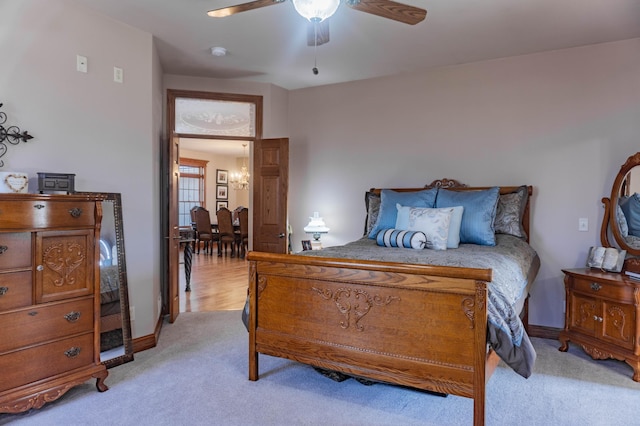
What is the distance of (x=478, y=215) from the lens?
3352 mm

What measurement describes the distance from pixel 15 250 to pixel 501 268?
9.19 feet

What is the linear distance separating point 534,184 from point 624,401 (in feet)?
6.26

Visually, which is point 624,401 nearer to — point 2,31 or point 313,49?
point 313,49

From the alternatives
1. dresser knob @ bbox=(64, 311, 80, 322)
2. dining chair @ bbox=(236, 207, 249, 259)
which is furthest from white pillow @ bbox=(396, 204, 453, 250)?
dining chair @ bbox=(236, 207, 249, 259)

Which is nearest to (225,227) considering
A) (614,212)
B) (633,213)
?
(614,212)

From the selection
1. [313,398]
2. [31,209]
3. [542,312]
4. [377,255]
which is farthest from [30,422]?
[542,312]

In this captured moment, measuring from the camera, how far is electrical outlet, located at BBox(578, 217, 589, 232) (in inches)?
135

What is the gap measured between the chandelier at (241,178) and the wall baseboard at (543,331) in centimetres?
788

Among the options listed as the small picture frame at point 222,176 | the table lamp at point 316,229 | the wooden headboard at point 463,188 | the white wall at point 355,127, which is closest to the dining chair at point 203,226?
the small picture frame at point 222,176

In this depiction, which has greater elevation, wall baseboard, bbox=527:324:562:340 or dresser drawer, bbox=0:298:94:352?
dresser drawer, bbox=0:298:94:352

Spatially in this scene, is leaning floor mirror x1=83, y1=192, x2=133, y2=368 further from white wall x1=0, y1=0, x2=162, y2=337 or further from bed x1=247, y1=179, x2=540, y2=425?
bed x1=247, y1=179, x2=540, y2=425

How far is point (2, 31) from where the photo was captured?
7.93 feet

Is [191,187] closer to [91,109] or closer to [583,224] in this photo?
[91,109]

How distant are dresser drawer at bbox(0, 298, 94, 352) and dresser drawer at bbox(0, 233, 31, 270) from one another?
0.25m
